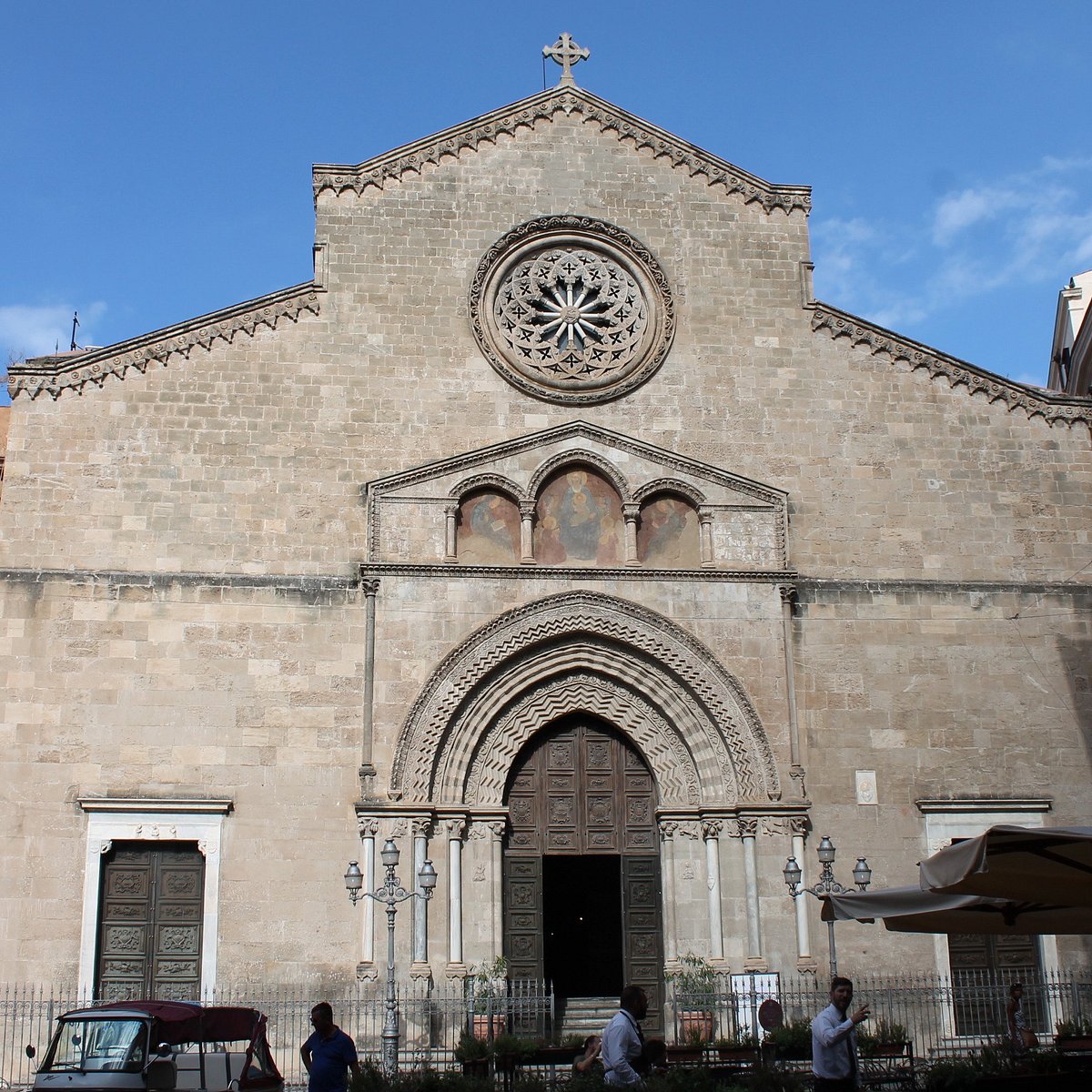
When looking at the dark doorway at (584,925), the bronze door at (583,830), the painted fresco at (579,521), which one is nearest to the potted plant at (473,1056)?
the bronze door at (583,830)

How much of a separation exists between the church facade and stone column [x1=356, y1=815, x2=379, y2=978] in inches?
2.3

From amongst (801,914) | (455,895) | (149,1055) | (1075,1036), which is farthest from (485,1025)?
(1075,1036)

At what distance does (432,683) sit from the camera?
61.8 feet

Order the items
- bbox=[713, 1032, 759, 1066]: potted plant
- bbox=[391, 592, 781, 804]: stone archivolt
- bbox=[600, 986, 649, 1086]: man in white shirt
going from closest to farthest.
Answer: bbox=[600, 986, 649, 1086]: man in white shirt
bbox=[713, 1032, 759, 1066]: potted plant
bbox=[391, 592, 781, 804]: stone archivolt

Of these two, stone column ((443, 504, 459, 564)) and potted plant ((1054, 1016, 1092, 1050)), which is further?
stone column ((443, 504, 459, 564))

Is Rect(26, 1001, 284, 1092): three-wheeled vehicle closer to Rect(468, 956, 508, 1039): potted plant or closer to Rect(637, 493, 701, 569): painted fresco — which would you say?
Rect(468, 956, 508, 1039): potted plant

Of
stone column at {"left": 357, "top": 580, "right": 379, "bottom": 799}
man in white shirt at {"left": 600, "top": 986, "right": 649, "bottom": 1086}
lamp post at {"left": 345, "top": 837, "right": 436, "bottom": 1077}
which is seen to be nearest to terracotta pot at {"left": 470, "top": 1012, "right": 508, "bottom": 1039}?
lamp post at {"left": 345, "top": 837, "right": 436, "bottom": 1077}

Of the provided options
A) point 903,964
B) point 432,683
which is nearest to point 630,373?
point 432,683

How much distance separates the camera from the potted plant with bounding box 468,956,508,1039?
1723 cm

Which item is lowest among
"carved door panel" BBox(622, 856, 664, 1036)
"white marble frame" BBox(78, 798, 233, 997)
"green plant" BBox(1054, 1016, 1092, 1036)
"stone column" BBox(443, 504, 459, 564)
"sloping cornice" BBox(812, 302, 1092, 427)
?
"green plant" BBox(1054, 1016, 1092, 1036)

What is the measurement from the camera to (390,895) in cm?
1647

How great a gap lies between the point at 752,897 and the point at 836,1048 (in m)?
8.56

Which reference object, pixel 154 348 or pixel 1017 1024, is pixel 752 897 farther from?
pixel 154 348

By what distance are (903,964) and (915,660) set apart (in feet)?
14.0
